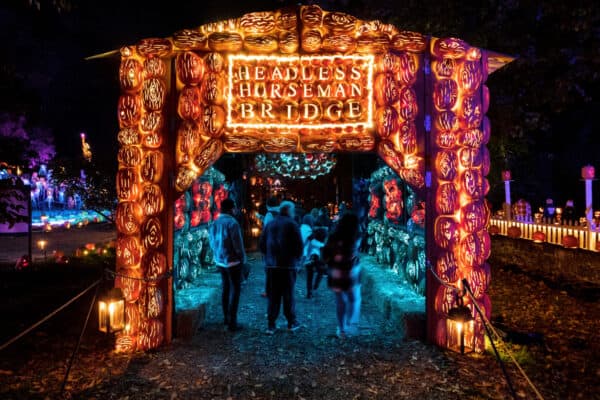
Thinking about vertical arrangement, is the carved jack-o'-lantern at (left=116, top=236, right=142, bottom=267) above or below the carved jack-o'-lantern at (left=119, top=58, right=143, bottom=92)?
below

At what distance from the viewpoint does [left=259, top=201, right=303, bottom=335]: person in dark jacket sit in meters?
6.79

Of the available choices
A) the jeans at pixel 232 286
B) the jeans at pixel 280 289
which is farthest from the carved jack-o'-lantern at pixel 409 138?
the jeans at pixel 232 286

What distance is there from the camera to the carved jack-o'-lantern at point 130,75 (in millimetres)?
6242

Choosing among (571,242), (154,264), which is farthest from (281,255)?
(571,242)

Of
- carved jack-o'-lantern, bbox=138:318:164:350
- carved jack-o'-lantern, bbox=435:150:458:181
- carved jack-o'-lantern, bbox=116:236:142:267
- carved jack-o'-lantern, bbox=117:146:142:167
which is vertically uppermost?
carved jack-o'-lantern, bbox=117:146:142:167

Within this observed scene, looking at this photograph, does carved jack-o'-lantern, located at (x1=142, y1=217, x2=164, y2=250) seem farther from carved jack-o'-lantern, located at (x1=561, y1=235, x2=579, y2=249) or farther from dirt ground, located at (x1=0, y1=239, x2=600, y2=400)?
carved jack-o'-lantern, located at (x1=561, y1=235, x2=579, y2=249)

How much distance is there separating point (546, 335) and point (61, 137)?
44.9 metres

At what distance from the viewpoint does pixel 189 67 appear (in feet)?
20.3

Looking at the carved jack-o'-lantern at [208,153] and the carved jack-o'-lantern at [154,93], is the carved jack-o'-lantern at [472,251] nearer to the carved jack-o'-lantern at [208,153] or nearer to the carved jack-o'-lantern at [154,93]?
the carved jack-o'-lantern at [208,153]

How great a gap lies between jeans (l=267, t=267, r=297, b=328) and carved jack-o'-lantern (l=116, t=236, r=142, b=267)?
1911 mm

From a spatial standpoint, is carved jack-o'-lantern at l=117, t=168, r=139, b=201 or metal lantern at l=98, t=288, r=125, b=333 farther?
carved jack-o'-lantern at l=117, t=168, r=139, b=201

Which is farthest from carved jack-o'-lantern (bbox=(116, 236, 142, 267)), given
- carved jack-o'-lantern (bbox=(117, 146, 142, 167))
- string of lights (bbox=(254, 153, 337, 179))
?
string of lights (bbox=(254, 153, 337, 179))

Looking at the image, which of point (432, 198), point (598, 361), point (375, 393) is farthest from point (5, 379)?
point (598, 361)

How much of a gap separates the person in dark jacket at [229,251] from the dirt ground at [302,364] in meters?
0.64
